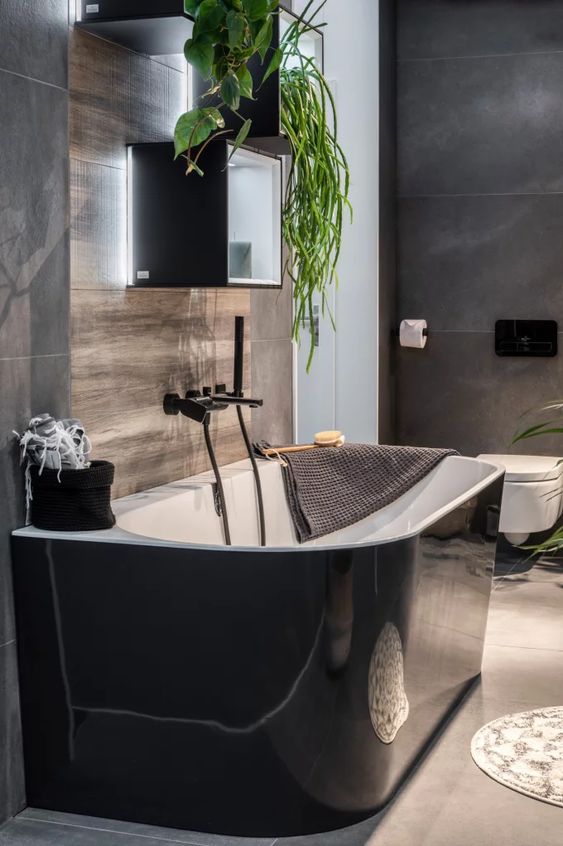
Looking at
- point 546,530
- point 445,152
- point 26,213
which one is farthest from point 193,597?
point 445,152

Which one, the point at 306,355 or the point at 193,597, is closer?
the point at 193,597

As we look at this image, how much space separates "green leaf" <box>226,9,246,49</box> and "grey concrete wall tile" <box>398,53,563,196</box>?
3.19 meters

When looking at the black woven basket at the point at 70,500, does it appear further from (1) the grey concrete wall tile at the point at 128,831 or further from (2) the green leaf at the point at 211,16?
(2) the green leaf at the point at 211,16

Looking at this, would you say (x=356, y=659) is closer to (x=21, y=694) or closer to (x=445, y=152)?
(x=21, y=694)

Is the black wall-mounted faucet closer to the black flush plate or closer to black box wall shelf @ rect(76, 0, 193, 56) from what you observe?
black box wall shelf @ rect(76, 0, 193, 56)

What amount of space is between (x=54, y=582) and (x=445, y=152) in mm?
3828

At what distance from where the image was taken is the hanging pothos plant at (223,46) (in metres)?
2.71

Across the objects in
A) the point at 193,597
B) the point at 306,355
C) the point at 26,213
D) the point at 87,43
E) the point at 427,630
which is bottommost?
the point at 427,630

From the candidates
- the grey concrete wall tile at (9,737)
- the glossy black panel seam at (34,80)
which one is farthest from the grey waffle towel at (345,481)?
the glossy black panel seam at (34,80)

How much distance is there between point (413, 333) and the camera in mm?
5680

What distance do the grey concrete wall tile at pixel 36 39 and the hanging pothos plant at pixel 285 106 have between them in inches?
13.3

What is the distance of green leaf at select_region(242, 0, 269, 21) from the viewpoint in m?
2.67

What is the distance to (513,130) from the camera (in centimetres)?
564

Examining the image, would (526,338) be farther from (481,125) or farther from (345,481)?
(345,481)
